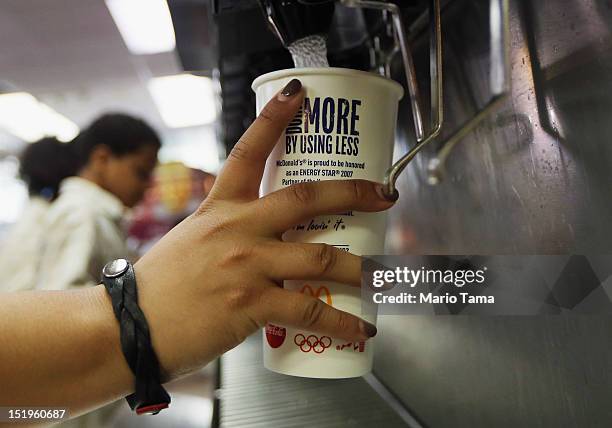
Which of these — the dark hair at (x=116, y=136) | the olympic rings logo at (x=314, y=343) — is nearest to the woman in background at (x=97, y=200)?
the dark hair at (x=116, y=136)

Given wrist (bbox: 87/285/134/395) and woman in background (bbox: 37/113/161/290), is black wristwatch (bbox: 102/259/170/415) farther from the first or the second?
woman in background (bbox: 37/113/161/290)

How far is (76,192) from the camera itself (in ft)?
4.61

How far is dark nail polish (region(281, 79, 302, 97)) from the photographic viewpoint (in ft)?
1.22

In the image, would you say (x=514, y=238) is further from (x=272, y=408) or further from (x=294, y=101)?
(x=272, y=408)

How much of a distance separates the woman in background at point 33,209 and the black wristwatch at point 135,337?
75cm

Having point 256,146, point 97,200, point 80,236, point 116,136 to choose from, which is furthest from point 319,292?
point 116,136

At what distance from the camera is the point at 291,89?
1.22 feet

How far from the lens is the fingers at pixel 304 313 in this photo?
0.37 meters

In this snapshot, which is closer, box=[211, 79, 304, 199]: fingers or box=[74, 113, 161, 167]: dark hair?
box=[211, 79, 304, 199]: fingers

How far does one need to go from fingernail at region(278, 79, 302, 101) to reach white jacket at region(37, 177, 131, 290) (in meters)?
0.85

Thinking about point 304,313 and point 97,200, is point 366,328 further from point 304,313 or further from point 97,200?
point 97,200

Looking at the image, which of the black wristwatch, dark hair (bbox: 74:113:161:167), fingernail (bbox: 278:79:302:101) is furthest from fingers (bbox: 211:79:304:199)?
dark hair (bbox: 74:113:161:167)

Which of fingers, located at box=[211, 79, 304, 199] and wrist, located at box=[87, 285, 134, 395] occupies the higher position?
fingers, located at box=[211, 79, 304, 199]

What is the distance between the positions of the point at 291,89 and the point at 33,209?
1150mm
